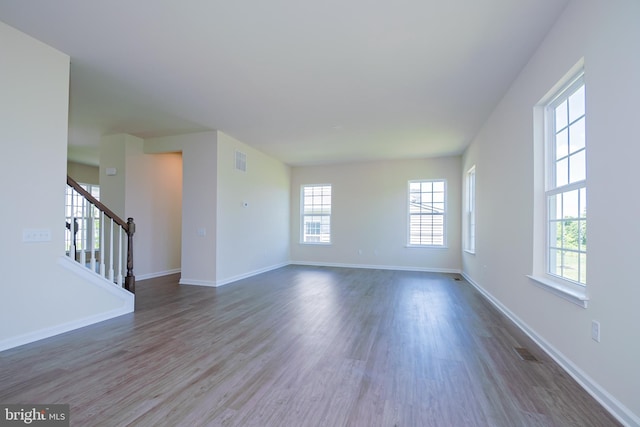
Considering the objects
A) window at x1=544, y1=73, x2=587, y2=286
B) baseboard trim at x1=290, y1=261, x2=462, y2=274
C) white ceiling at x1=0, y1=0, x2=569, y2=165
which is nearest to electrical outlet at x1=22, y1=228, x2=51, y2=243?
white ceiling at x1=0, y1=0, x2=569, y2=165

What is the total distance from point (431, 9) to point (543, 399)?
2891 mm

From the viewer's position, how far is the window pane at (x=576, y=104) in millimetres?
2324

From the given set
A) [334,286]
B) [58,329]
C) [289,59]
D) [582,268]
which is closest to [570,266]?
[582,268]

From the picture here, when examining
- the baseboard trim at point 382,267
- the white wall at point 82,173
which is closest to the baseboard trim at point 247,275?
Answer: the baseboard trim at point 382,267

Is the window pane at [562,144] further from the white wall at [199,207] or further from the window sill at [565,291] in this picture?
the white wall at [199,207]

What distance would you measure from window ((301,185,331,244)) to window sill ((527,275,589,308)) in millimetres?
5785

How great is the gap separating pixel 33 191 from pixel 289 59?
2.78 metres

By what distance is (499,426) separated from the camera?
1648mm

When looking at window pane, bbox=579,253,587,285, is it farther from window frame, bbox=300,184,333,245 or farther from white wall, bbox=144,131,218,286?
window frame, bbox=300,184,333,245

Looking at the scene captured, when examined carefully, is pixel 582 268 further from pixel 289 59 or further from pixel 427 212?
pixel 427 212

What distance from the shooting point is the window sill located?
6.83 feet

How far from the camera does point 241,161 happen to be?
616cm

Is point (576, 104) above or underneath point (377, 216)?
above

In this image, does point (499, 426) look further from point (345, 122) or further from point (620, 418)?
point (345, 122)
